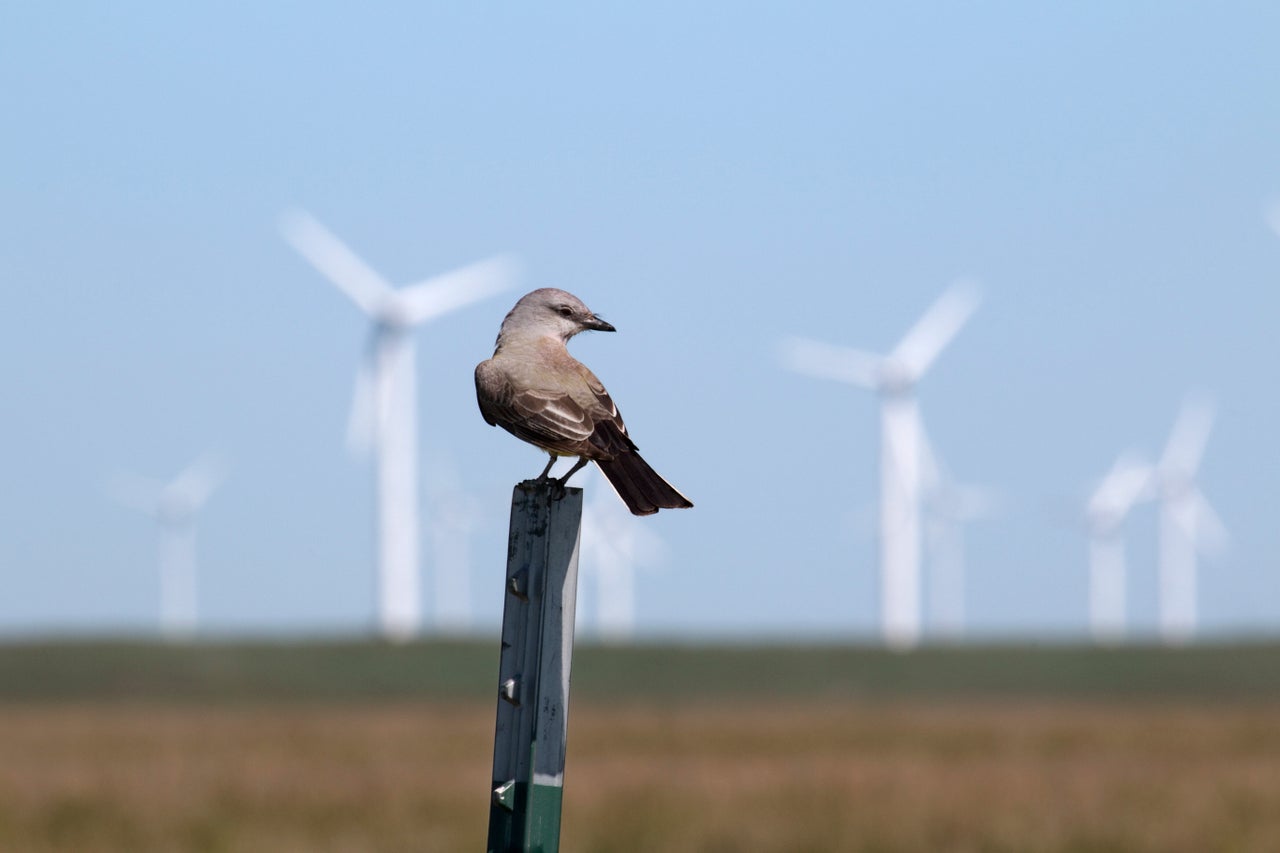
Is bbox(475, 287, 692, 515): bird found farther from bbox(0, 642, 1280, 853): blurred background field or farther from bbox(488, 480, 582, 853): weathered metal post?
bbox(0, 642, 1280, 853): blurred background field

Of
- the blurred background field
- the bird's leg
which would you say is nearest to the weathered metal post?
the bird's leg

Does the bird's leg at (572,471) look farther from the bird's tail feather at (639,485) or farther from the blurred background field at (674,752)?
the blurred background field at (674,752)

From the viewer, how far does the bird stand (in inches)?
388

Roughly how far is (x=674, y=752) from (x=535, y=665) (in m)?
41.0

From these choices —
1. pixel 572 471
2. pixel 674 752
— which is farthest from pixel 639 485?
pixel 674 752

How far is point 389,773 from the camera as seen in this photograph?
3878cm

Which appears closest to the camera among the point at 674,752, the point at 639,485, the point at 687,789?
the point at 639,485

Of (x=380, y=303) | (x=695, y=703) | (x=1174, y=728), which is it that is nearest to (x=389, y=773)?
(x=1174, y=728)

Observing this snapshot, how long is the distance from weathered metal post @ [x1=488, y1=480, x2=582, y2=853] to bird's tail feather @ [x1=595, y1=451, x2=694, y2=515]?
0.27m

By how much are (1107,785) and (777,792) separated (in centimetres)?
521

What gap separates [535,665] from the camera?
30.8 ft

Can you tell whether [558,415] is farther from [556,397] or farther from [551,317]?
[551,317]

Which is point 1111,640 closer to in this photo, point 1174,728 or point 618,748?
point 1174,728

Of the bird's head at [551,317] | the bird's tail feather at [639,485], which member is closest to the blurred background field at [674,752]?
the bird's head at [551,317]
